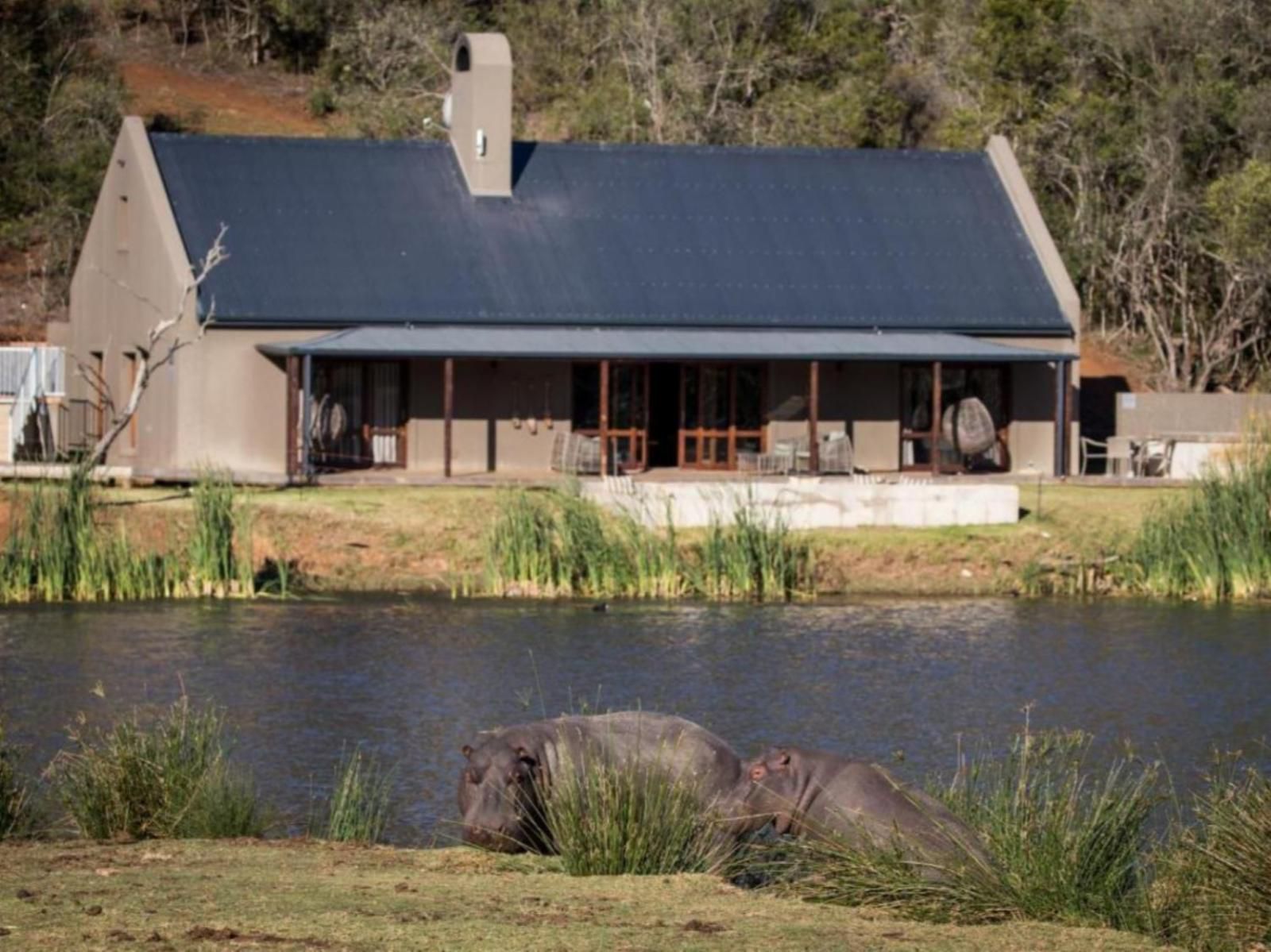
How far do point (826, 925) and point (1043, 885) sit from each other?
1.22 metres

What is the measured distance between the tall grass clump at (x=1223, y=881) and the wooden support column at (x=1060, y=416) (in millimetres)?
26682

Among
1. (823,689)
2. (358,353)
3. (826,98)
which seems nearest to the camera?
(823,689)

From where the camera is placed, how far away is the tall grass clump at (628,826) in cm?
1160

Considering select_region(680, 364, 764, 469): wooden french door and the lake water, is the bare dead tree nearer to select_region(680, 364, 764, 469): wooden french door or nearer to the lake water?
the lake water

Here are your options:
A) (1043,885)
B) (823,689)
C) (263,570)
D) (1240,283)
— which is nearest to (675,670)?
(823,689)

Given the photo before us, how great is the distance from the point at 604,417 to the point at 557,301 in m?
2.24

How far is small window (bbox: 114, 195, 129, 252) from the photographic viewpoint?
3906cm

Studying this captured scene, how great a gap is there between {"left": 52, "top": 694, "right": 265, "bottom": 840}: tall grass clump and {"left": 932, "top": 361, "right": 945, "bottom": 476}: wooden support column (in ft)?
80.1

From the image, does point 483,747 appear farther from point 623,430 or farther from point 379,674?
point 623,430

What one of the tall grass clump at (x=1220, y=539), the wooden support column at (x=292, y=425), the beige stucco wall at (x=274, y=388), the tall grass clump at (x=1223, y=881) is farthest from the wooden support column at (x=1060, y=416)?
the tall grass clump at (x=1223, y=881)

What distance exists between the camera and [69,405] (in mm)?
40156

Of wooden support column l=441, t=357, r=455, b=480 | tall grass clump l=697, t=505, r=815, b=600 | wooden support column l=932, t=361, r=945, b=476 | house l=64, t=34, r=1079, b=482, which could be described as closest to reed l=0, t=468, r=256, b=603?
tall grass clump l=697, t=505, r=815, b=600

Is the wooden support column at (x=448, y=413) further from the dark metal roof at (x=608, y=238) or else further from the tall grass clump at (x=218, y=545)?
the tall grass clump at (x=218, y=545)

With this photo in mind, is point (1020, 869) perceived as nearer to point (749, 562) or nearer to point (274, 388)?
point (749, 562)
